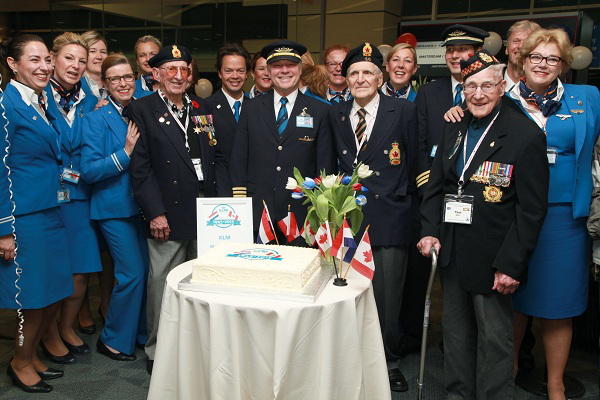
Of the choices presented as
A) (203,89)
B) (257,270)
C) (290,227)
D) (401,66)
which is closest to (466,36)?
(401,66)

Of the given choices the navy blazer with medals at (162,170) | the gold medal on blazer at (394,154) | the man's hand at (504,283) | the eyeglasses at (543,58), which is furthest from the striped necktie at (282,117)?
the man's hand at (504,283)

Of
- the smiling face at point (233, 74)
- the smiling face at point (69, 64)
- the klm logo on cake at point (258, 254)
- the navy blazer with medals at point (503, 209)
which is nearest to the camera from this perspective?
the klm logo on cake at point (258, 254)

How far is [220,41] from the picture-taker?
10.6 metres

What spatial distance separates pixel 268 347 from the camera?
7.28ft

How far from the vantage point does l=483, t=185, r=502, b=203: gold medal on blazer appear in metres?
2.70

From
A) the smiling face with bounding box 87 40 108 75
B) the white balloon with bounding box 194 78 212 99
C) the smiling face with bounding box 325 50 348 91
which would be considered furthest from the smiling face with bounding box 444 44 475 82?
the white balloon with bounding box 194 78 212 99

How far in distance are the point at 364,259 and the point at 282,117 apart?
134 centimetres

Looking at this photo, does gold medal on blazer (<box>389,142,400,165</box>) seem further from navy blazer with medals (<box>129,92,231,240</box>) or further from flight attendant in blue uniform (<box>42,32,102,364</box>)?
flight attendant in blue uniform (<box>42,32,102,364</box>)

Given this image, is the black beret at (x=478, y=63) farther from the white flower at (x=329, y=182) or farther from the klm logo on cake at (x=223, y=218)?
the klm logo on cake at (x=223, y=218)

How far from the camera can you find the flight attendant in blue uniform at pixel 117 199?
3.60 metres

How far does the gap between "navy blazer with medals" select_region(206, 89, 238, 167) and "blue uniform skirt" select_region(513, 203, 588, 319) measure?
2042mm

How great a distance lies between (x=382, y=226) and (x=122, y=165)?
5.52 feet

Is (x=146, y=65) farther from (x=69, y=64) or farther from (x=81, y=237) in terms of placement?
(x=81, y=237)

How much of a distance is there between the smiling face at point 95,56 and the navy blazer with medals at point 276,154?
175cm
